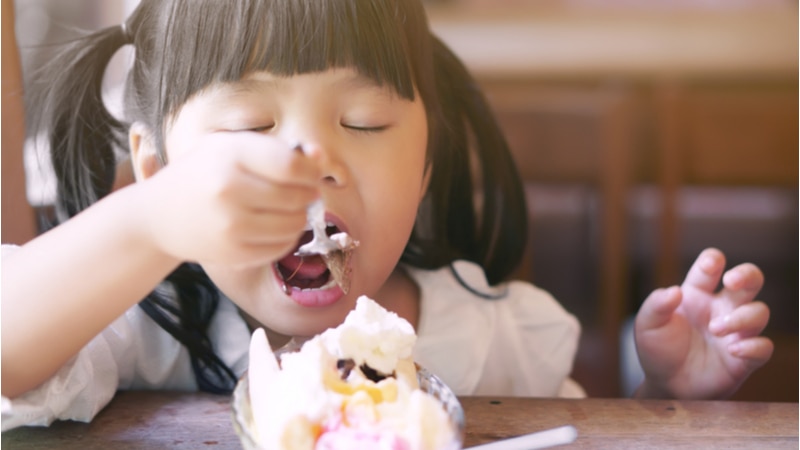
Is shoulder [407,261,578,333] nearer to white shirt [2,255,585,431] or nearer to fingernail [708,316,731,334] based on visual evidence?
white shirt [2,255,585,431]

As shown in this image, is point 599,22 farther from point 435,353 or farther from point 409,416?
point 409,416

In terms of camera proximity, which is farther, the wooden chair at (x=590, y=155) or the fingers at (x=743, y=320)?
the wooden chair at (x=590, y=155)

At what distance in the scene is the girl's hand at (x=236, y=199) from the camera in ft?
1.95

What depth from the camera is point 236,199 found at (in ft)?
1.96

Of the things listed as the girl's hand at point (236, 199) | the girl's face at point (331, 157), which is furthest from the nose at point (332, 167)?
the girl's hand at point (236, 199)

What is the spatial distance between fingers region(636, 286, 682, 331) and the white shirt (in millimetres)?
198

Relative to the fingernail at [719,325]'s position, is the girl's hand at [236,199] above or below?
above

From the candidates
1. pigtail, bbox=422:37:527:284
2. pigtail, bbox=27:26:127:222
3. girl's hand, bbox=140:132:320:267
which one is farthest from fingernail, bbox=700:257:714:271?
pigtail, bbox=27:26:127:222

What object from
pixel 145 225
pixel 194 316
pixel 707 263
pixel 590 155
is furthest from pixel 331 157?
pixel 590 155

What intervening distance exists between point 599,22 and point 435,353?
8.09 ft

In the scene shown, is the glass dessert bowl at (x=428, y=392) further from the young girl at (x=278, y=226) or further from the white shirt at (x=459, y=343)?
the white shirt at (x=459, y=343)

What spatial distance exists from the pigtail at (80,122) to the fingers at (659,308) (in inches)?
26.0

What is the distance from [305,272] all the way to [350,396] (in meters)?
0.28

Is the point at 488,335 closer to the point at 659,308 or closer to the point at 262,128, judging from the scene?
the point at 659,308
